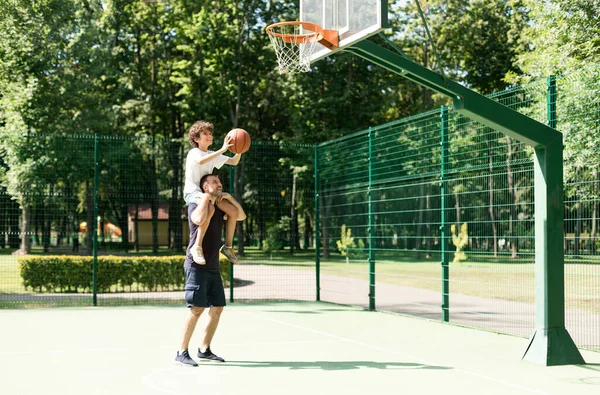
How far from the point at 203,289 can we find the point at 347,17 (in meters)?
3.32

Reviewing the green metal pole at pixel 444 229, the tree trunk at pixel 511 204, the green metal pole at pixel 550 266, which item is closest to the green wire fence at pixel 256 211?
the tree trunk at pixel 511 204

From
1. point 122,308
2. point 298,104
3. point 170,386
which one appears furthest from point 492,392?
point 298,104

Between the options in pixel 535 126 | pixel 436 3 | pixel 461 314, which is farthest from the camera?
pixel 436 3

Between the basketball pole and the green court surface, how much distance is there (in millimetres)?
292

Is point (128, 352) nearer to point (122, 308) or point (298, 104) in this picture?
point (122, 308)

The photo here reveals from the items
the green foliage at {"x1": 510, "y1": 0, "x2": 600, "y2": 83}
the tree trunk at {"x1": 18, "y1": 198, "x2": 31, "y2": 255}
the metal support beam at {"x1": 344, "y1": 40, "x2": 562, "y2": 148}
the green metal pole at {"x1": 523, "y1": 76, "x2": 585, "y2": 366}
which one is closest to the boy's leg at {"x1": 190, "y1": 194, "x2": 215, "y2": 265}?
the metal support beam at {"x1": 344, "y1": 40, "x2": 562, "y2": 148}

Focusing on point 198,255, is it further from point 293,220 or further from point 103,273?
point 103,273

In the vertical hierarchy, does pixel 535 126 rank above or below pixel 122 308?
above

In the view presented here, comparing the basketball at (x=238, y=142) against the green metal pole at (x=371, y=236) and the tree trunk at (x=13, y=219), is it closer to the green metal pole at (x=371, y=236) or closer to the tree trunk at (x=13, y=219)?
the green metal pole at (x=371, y=236)

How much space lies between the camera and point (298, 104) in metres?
31.3

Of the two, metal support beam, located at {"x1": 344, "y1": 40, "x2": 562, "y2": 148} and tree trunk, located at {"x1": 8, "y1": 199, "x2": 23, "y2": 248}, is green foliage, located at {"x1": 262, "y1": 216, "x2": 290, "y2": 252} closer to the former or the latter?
tree trunk, located at {"x1": 8, "y1": 199, "x2": 23, "y2": 248}

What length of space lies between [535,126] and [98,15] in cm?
2822

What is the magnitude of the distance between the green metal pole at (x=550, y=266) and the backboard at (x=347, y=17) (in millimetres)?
2154

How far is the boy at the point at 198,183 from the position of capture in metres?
6.78
